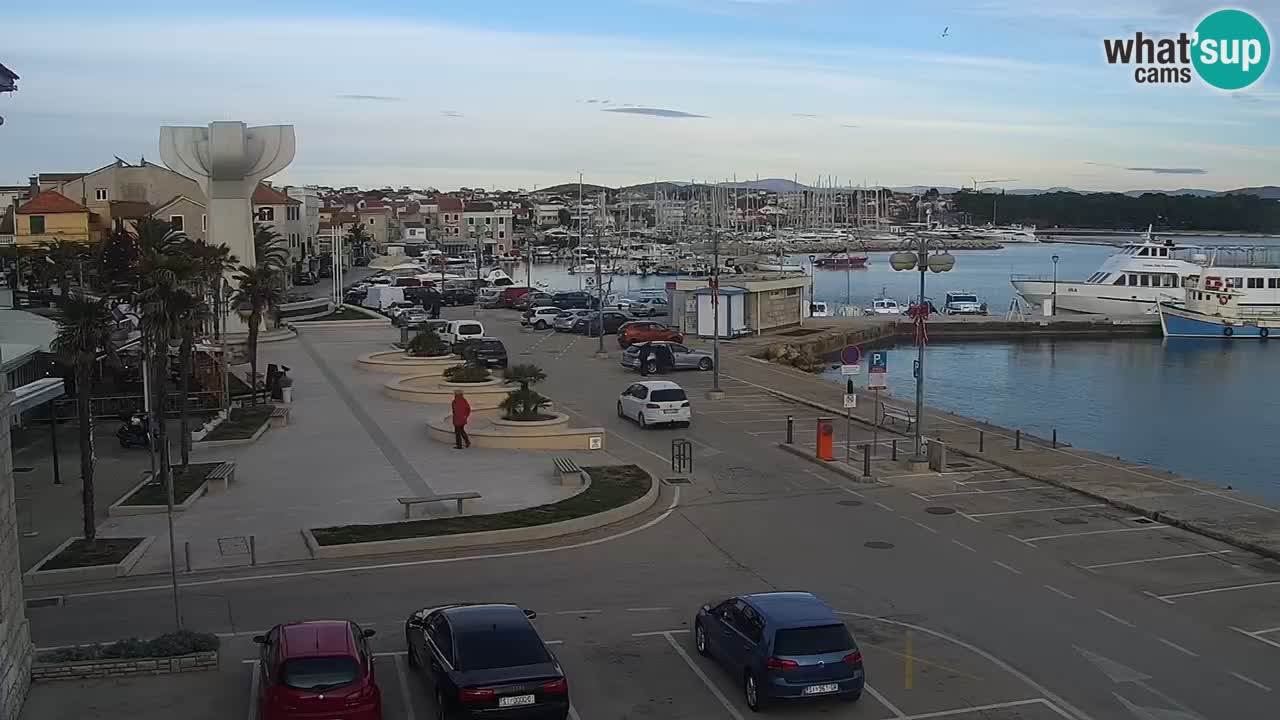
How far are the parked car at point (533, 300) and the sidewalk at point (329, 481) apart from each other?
37.4 m

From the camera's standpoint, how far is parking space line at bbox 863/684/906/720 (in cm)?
1205

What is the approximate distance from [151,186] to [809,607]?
87312mm

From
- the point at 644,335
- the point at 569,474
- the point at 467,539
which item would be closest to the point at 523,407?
the point at 569,474

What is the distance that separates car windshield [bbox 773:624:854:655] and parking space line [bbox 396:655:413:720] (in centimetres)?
380

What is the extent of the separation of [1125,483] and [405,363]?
24.5 metres

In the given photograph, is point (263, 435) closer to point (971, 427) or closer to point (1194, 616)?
point (971, 427)

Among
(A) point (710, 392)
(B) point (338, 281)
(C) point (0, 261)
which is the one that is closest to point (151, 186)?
(C) point (0, 261)

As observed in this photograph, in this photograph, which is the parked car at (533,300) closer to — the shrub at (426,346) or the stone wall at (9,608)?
the shrub at (426,346)

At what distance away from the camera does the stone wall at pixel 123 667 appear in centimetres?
1255

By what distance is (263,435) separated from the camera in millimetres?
28719

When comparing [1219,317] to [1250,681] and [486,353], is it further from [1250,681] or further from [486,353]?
[1250,681]

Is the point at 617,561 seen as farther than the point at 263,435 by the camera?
No

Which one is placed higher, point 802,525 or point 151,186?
point 151,186

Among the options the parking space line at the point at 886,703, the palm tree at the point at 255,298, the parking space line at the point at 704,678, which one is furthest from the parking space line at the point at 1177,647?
the palm tree at the point at 255,298
